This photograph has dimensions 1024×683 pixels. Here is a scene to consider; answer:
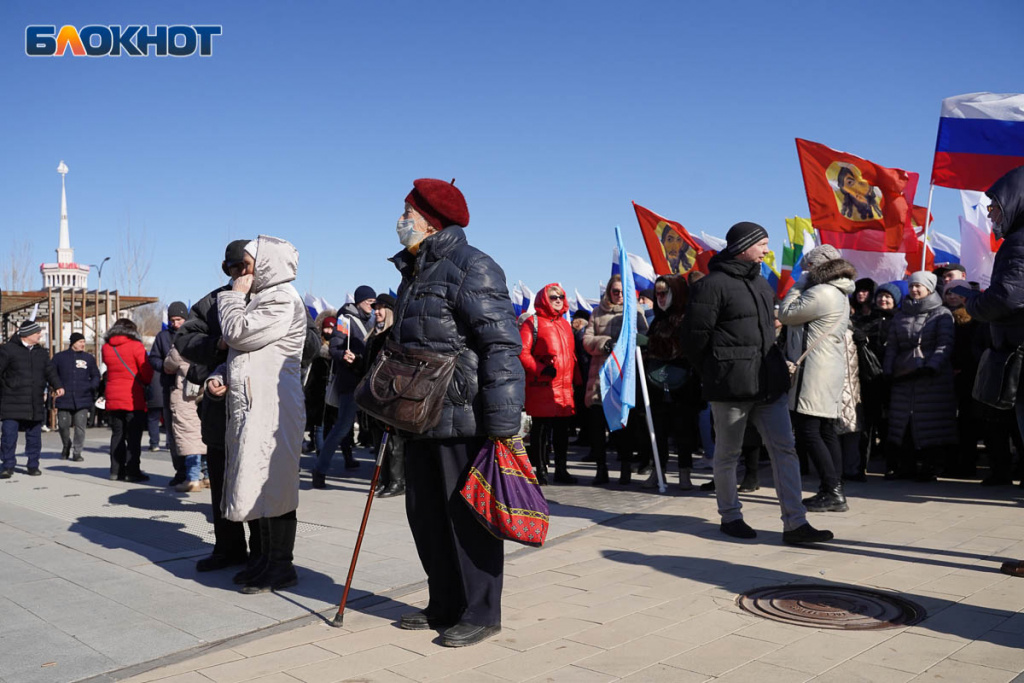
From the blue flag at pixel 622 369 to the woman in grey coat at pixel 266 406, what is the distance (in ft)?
12.6

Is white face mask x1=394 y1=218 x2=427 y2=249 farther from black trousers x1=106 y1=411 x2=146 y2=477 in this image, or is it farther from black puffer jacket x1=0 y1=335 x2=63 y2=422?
black puffer jacket x1=0 y1=335 x2=63 y2=422

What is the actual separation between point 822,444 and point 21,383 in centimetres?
984

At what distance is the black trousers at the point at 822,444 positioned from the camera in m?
6.88

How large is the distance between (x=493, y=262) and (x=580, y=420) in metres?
8.60

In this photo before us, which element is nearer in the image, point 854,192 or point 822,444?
point 822,444

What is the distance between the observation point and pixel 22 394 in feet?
37.0

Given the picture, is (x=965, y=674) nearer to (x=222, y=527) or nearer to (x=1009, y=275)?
(x=1009, y=275)

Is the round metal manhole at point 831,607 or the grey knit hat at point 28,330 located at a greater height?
the grey knit hat at point 28,330

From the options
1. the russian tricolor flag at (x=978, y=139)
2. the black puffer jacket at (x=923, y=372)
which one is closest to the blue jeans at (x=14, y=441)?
the black puffer jacket at (x=923, y=372)

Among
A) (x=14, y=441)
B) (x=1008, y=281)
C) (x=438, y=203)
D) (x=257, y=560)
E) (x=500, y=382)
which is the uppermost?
(x=438, y=203)

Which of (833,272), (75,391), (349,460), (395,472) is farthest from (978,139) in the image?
(75,391)

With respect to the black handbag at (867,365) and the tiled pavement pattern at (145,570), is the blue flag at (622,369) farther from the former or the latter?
the black handbag at (867,365)

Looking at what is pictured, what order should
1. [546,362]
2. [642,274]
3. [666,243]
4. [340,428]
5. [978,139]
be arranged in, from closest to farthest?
[546,362] → [340,428] → [978,139] → [666,243] → [642,274]

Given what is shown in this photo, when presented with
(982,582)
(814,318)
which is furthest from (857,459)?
(982,582)
